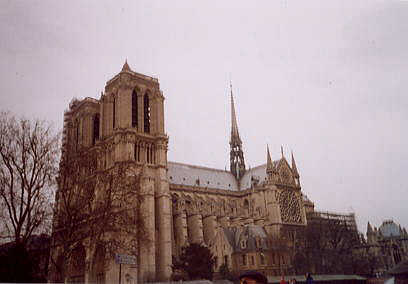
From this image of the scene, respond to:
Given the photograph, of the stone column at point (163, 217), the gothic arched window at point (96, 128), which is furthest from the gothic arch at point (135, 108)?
the gothic arched window at point (96, 128)

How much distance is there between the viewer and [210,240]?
62531 mm

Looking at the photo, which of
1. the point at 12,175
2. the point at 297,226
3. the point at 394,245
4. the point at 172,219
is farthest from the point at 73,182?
the point at 394,245

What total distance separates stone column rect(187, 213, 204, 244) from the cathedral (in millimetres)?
154

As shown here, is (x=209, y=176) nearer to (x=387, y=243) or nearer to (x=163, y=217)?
(x=163, y=217)

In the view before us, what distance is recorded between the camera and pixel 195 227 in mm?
63750

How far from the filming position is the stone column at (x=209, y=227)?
211 feet

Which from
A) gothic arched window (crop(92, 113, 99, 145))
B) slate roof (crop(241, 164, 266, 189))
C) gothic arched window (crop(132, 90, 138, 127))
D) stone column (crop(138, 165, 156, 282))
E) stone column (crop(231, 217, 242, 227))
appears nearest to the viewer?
stone column (crop(138, 165, 156, 282))

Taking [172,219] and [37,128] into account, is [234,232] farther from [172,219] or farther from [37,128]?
[37,128]

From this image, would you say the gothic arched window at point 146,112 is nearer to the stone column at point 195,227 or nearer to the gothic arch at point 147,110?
the gothic arch at point 147,110

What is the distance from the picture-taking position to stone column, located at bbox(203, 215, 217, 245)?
64206 mm

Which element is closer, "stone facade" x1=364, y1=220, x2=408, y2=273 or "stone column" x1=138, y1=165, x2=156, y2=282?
"stone column" x1=138, y1=165, x2=156, y2=282

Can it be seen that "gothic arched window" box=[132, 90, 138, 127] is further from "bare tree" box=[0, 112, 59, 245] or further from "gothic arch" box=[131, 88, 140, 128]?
"bare tree" box=[0, 112, 59, 245]

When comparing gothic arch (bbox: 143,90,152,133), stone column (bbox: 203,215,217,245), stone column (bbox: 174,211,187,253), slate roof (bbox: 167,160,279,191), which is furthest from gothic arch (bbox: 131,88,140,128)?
stone column (bbox: 203,215,217,245)

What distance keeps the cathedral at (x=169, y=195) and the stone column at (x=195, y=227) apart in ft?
0.50
